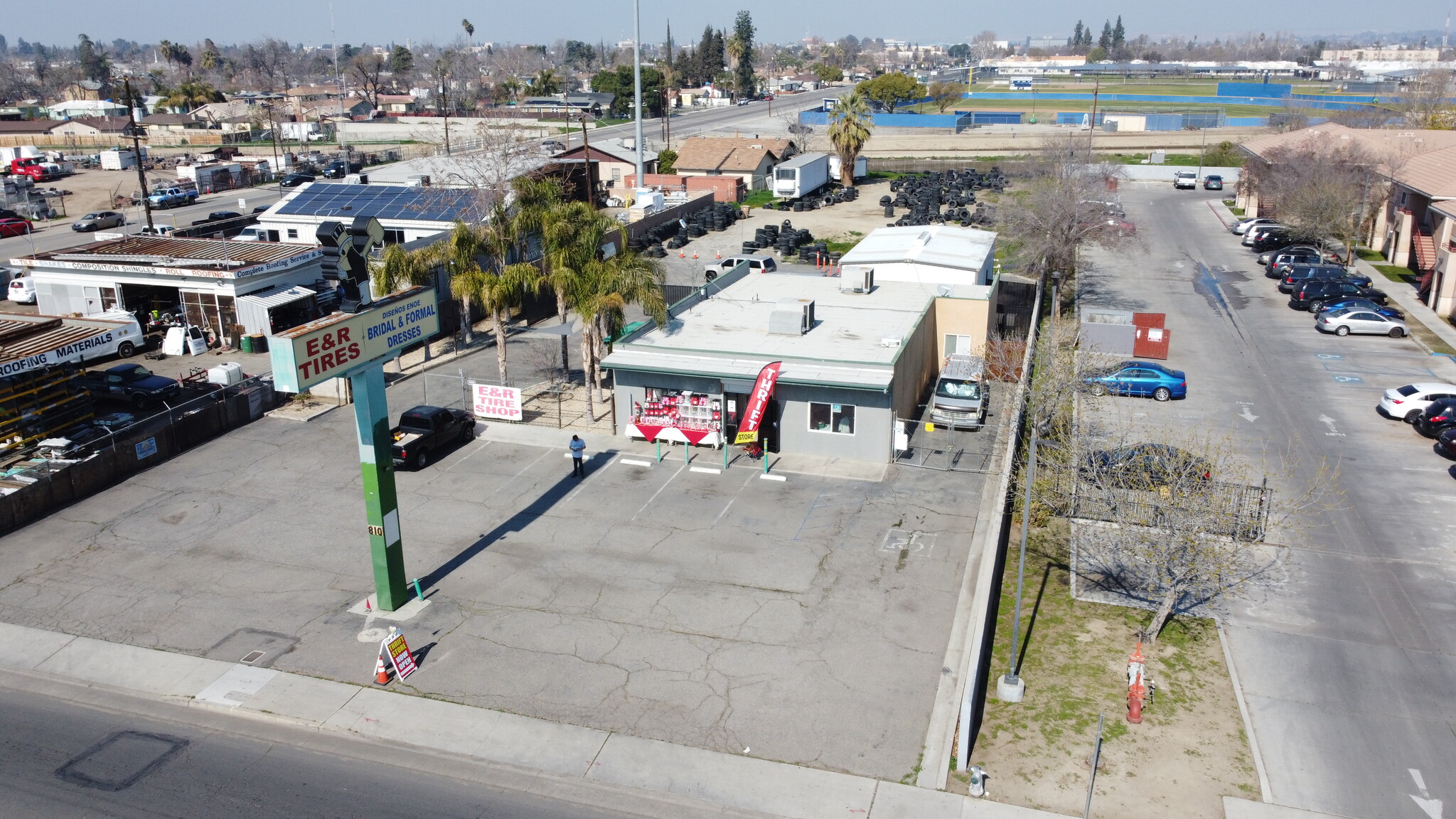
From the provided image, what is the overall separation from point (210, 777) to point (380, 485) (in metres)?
6.50

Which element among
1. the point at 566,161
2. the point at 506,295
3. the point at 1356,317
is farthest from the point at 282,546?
Result: the point at 566,161

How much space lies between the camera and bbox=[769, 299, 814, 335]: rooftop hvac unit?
3138 centimetres

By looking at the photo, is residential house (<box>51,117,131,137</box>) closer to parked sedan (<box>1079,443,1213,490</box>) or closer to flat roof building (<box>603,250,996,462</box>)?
flat roof building (<box>603,250,996,462</box>)

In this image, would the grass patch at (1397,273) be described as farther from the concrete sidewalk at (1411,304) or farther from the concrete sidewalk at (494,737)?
the concrete sidewalk at (494,737)

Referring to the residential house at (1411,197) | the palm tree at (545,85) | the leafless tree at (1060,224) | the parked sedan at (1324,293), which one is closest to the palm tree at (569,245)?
the leafless tree at (1060,224)

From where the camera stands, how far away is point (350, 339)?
19266 mm

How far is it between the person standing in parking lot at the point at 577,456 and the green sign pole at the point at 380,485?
7.14m

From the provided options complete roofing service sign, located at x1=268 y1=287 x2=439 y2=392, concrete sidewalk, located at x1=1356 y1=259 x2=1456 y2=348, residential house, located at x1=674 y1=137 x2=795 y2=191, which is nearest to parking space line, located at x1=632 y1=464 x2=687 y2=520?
complete roofing service sign, located at x1=268 y1=287 x2=439 y2=392

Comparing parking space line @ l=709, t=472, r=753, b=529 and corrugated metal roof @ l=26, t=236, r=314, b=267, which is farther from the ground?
corrugated metal roof @ l=26, t=236, r=314, b=267

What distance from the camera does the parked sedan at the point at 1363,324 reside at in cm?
4166

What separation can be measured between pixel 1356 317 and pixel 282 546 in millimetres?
42665

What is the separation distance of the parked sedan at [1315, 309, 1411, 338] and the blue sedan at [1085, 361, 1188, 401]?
41.7 ft

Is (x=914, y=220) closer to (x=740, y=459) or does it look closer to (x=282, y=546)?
(x=740, y=459)

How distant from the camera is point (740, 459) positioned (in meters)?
29.2
